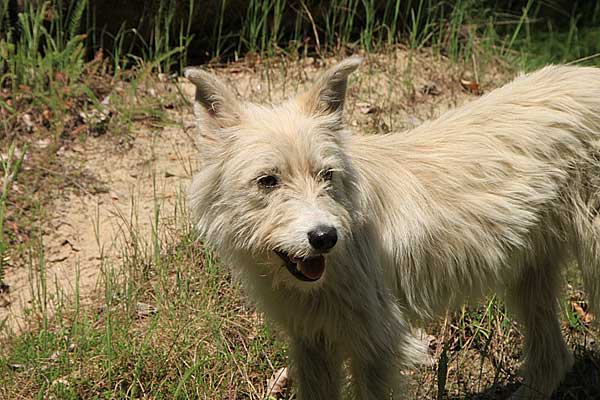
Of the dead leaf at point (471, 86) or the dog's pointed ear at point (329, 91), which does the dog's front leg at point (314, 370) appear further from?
the dead leaf at point (471, 86)

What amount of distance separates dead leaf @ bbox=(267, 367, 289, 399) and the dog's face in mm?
1189

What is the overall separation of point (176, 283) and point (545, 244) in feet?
7.17

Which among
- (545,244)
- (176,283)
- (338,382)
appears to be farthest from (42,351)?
(545,244)

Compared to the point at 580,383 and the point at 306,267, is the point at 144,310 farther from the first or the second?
the point at 580,383

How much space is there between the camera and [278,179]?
3535 mm

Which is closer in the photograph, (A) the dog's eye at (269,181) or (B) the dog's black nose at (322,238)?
(B) the dog's black nose at (322,238)

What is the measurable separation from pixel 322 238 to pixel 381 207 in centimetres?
72

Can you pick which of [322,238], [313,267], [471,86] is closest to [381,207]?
[313,267]

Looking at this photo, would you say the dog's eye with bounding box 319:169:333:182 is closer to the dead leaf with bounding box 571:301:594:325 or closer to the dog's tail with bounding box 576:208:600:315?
the dog's tail with bounding box 576:208:600:315

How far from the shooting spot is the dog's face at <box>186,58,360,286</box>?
11.2ft

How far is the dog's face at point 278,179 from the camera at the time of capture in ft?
11.2

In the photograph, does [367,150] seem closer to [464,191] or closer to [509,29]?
[464,191]

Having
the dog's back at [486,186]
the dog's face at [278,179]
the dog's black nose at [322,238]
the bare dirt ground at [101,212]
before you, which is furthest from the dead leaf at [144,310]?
the dog's black nose at [322,238]

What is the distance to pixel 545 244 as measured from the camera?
4.41 meters
